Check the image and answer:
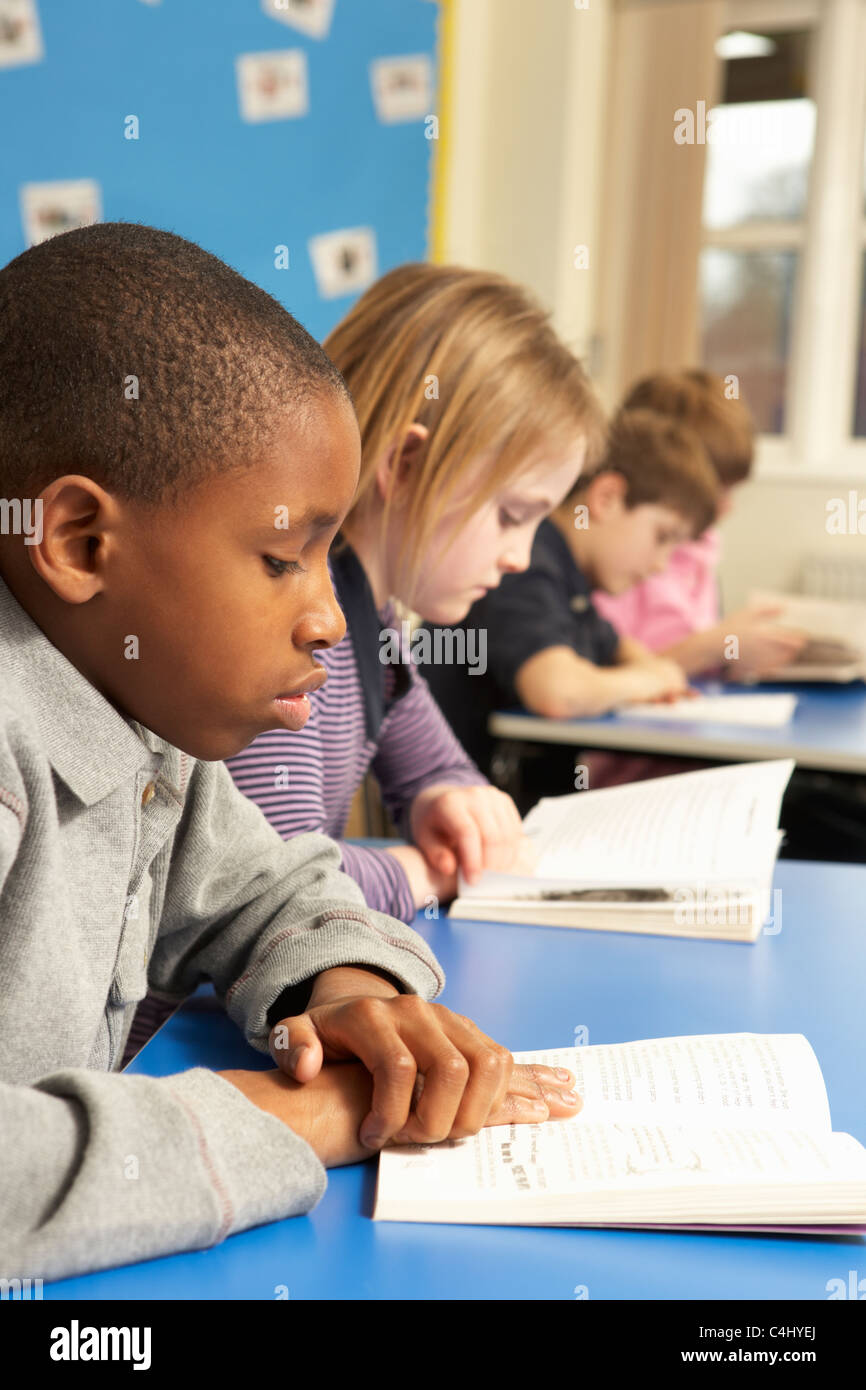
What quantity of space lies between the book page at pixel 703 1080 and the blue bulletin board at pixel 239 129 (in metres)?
1.27

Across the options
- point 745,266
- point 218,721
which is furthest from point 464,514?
point 745,266

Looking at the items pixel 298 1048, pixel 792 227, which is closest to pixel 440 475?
pixel 298 1048

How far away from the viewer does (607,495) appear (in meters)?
2.49

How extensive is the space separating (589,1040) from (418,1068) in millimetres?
190

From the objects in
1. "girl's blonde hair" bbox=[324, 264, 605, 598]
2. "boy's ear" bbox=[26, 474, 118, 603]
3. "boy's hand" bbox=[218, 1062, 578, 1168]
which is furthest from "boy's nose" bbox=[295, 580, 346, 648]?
"girl's blonde hair" bbox=[324, 264, 605, 598]

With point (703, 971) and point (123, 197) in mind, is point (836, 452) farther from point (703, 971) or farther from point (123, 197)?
point (703, 971)

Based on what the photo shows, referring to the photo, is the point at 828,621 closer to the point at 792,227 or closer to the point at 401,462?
the point at 401,462

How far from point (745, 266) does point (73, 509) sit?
4600 mm


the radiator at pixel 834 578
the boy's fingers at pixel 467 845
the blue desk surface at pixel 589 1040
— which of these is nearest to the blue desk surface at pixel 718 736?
the blue desk surface at pixel 589 1040

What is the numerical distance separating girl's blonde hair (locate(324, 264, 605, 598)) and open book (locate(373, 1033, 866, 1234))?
0.66 metres

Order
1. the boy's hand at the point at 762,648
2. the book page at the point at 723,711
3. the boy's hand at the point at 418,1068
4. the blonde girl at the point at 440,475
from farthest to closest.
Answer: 1. the boy's hand at the point at 762,648
2. the book page at the point at 723,711
3. the blonde girl at the point at 440,475
4. the boy's hand at the point at 418,1068

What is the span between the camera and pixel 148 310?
24.5 inches

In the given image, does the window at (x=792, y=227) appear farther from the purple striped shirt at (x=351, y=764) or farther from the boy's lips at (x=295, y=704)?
the boy's lips at (x=295, y=704)

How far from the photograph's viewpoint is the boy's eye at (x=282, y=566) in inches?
25.7
